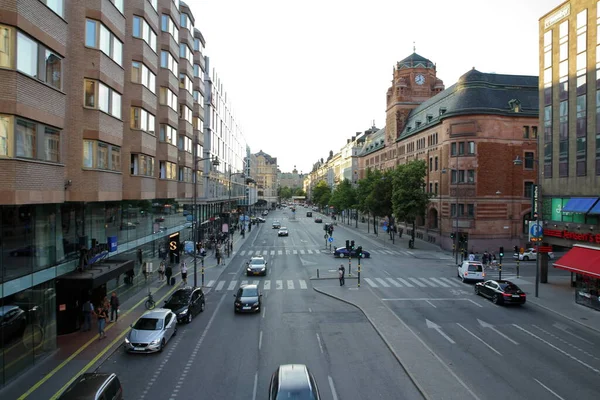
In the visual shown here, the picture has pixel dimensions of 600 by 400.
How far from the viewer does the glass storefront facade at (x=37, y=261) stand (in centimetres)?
1501

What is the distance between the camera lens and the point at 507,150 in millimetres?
56938

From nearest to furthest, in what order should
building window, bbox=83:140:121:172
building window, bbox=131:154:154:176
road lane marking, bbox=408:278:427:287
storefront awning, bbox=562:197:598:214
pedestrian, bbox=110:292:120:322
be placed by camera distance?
building window, bbox=83:140:121:172, pedestrian, bbox=110:292:120:322, building window, bbox=131:154:154:176, storefront awning, bbox=562:197:598:214, road lane marking, bbox=408:278:427:287

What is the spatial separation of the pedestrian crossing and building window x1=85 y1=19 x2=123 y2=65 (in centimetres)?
1743

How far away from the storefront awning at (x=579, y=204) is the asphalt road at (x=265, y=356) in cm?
1729

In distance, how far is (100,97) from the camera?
20.5 meters

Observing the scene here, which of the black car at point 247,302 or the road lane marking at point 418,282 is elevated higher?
the black car at point 247,302

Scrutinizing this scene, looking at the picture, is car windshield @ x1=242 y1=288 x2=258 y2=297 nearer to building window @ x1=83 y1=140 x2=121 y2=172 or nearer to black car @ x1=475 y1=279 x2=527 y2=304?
building window @ x1=83 y1=140 x2=121 y2=172

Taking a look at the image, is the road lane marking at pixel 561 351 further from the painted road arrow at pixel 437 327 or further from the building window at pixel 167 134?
the building window at pixel 167 134

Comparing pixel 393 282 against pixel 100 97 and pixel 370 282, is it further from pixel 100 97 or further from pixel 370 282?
pixel 100 97

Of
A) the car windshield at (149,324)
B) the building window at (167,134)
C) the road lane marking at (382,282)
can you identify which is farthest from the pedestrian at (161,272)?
the road lane marking at (382,282)

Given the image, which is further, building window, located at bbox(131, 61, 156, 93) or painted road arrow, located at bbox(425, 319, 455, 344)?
building window, located at bbox(131, 61, 156, 93)

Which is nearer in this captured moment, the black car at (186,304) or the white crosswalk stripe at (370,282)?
the black car at (186,304)

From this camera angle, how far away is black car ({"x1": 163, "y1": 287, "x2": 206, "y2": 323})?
22344mm

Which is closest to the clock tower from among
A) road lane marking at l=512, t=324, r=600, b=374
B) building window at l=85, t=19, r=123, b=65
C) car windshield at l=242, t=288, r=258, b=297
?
car windshield at l=242, t=288, r=258, b=297
